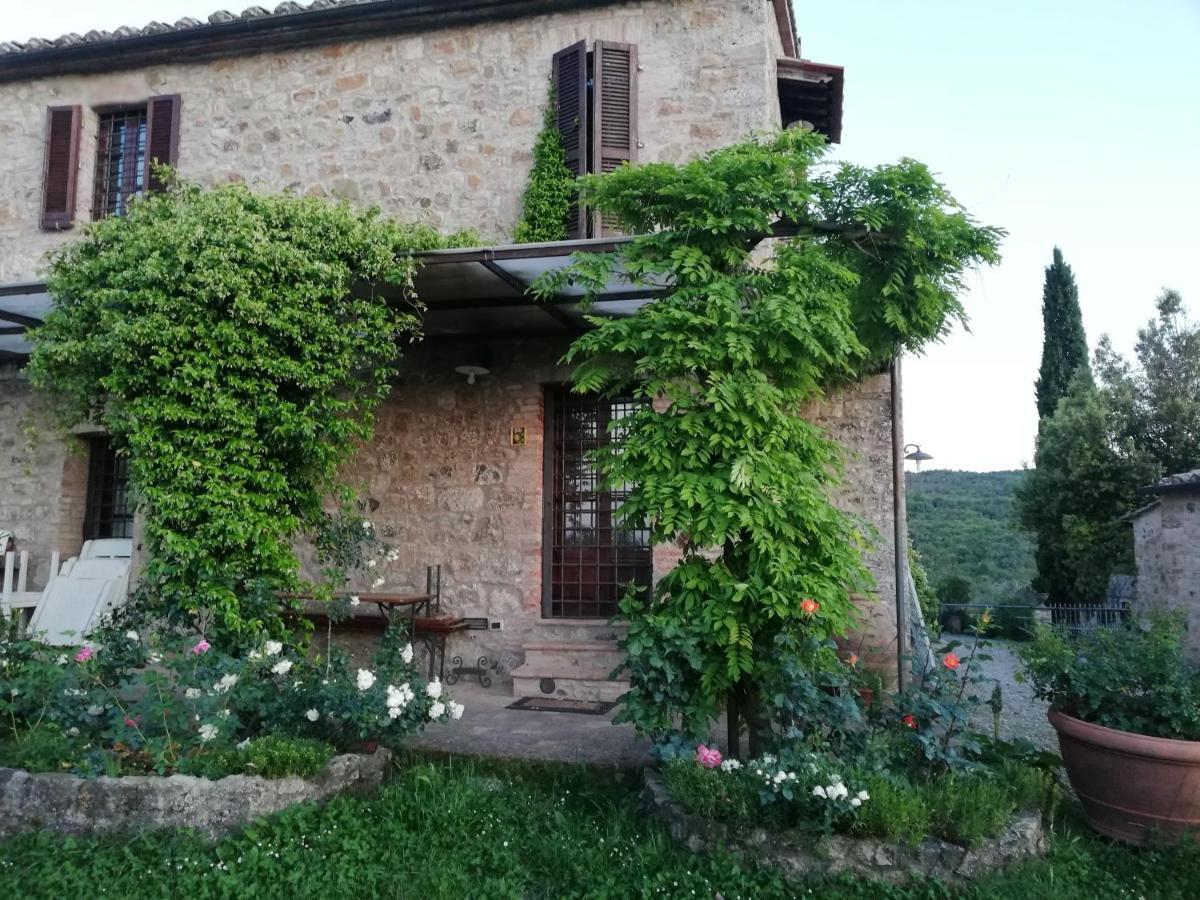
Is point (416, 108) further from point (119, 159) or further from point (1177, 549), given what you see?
point (1177, 549)

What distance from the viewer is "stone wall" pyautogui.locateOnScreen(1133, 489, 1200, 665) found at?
10836 millimetres

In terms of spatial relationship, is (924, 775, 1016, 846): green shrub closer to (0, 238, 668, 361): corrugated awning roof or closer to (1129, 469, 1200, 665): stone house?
(0, 238, 668, 361): corrugated awning roof

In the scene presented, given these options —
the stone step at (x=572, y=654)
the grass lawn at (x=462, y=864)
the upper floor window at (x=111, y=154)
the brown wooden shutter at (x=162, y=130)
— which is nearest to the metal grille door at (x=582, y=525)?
the stone step at (x=572, y=654)

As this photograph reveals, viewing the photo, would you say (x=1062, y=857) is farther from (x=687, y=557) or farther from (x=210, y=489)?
(x=210, y=489)

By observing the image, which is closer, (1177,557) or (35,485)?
(35,485)

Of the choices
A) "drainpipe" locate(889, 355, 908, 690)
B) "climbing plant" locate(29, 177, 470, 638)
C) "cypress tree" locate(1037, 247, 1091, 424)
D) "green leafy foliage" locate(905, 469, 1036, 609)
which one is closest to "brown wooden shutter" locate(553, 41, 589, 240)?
"climbing plant" locate(29, 177, 470, 638)

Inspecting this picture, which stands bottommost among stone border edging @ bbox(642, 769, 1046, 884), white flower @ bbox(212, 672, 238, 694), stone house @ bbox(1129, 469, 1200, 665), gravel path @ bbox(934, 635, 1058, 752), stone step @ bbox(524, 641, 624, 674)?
gravel path @ bbox(934, 635, 1058, 752)

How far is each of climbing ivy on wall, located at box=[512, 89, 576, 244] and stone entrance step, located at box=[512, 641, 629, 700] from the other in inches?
129

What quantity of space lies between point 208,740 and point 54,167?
672cm

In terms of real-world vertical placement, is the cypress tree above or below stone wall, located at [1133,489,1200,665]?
above

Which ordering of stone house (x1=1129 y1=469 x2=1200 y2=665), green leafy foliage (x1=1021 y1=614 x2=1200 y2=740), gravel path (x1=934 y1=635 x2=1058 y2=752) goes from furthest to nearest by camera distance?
stone house (x1=1129 y1=469 x2=1200 y2=665) < gravel path (x1=934 y1=635 x2=1058 y2=752) < green leafy foliage (x1=1021 y1=614 x2=1200 y2=740)

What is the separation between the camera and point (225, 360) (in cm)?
461

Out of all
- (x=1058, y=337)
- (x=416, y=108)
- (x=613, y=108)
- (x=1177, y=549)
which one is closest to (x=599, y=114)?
(x=613, y=108)

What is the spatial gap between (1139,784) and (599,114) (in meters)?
5.69
